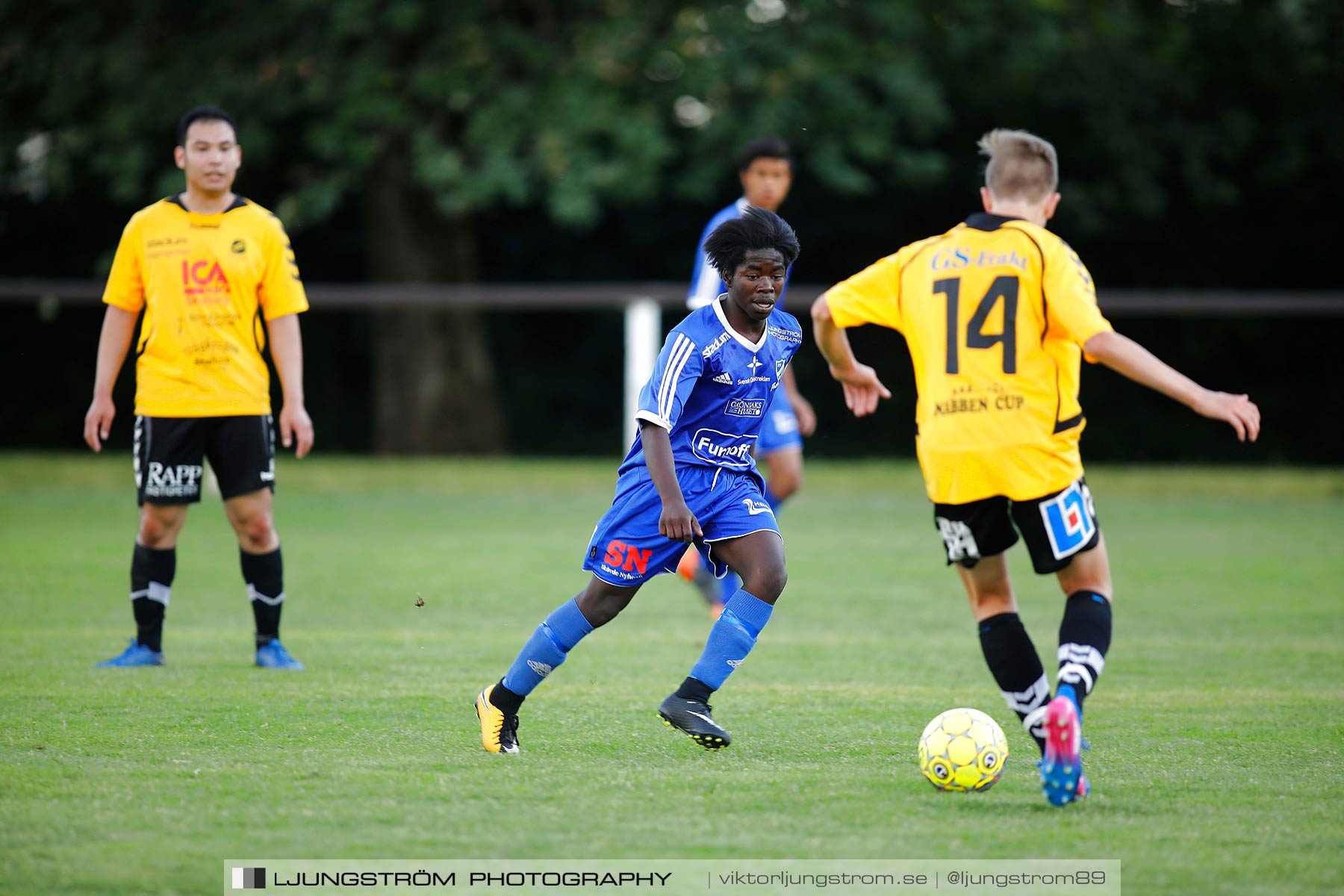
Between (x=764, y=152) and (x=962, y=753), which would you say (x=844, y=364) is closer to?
(x=962, y=753)

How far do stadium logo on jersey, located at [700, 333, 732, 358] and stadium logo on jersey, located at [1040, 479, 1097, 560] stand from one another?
→ 113 centimetres

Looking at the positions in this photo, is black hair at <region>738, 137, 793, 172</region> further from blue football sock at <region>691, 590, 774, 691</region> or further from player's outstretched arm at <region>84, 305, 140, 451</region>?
blue football sock at <region>691, 590, 774, 691</region>

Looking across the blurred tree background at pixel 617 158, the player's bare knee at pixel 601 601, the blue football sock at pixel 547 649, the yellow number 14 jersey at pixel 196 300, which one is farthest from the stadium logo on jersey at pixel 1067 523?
the blurred tree background at pixel 617 158

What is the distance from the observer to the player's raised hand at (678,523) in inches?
181

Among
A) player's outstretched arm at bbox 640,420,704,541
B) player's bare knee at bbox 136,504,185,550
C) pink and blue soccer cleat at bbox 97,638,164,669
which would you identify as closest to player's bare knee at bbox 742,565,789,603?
player's outstretched arm at bbox 640,420,704,541

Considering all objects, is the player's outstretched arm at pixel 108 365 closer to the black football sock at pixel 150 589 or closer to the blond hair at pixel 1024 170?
the black football sock at pixel 150 589

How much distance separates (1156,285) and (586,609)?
16757 millimetres

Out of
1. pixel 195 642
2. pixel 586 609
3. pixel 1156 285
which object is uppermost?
pixel 1156 285

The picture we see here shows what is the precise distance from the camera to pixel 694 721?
4801 millimetres

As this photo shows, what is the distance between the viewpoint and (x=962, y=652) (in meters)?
7.18

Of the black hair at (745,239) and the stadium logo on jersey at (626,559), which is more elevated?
the black hair at (745,239)

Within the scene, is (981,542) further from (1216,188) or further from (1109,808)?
(1216,188)

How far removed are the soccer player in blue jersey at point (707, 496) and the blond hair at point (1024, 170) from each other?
0.73m

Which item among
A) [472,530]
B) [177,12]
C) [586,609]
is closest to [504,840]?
[586,609]
